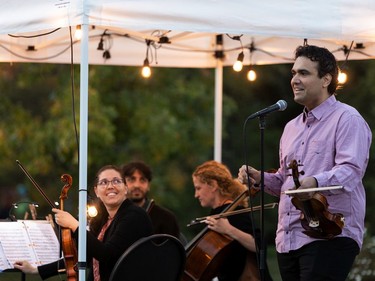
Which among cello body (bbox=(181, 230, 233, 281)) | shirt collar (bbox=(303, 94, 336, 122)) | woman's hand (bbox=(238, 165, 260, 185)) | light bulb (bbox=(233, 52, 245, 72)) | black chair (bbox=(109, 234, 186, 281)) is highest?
light bulb (bbox=(233, 52, 245, 72))

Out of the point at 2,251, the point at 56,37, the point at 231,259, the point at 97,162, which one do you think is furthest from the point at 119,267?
the point at 97,162

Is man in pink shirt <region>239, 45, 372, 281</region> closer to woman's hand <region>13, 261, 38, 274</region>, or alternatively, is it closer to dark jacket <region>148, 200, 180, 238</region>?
woman's hand <region>13, 261, 38, 274</region>

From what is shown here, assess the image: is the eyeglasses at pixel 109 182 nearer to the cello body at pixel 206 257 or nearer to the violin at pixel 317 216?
the cello body at pixel 206 257

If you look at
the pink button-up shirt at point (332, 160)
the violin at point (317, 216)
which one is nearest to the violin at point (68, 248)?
the pink button-up shirt at point (332, 160)

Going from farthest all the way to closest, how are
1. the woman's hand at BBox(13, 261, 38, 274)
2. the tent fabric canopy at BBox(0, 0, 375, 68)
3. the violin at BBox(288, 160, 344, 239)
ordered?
the woman's hand at BBox(13, 261, 38, 274) → the tent fabric canopy at BBox(0, 0, 375, 68) → the violin at BBox(288, 160, 344, 239)

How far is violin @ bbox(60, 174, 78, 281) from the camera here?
618 centimetres

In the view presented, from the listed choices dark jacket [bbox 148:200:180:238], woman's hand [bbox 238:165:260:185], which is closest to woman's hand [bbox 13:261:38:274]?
woman's hand [bbox 238:165:260:185]

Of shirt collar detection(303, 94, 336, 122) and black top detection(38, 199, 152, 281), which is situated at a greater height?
shirt collar detection(303, 94, 336, 122)

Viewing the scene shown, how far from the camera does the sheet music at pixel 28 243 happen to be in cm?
652

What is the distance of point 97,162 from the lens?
51.8 feet

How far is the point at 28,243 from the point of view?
21.7 feet

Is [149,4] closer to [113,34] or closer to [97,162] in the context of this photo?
[113,34]

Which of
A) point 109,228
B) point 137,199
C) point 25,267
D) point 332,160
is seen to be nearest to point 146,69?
point 137,199

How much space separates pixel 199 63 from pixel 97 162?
6598 millimetres
